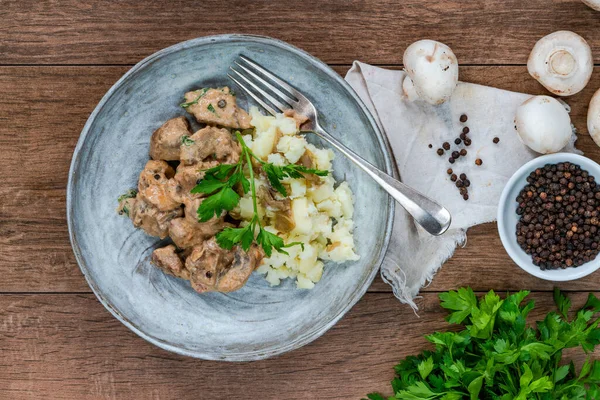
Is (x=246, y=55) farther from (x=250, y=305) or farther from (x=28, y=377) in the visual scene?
(x=28, y=377)

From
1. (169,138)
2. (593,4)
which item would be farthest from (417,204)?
(593,4)

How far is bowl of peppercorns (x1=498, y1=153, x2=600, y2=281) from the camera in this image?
2.56m

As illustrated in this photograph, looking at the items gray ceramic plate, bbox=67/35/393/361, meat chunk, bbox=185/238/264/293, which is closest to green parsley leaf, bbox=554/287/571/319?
gray ceramic plate, bbox=67/35/393/361

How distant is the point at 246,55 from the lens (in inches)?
99.3

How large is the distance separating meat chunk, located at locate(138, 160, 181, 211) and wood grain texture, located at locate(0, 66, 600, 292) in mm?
495

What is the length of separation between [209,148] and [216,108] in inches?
7.0

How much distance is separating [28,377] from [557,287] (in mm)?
2493

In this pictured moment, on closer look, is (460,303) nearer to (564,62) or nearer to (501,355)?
(501,355)

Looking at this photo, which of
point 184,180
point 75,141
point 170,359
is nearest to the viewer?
point 184,180

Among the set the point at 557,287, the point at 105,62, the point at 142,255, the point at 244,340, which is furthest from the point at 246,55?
the point at 557,287

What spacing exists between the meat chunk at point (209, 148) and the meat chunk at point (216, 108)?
2.8 inches

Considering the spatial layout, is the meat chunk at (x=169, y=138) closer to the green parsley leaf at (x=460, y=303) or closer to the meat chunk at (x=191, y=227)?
the meat chunk at (x=191, y=227)

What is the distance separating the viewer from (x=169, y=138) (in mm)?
2391

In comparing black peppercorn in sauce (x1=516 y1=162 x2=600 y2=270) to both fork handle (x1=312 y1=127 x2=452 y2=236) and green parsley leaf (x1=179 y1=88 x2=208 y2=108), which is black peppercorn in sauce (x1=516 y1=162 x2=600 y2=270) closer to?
fork handle (x1=312 y1=127 x2=452 y2=236)
